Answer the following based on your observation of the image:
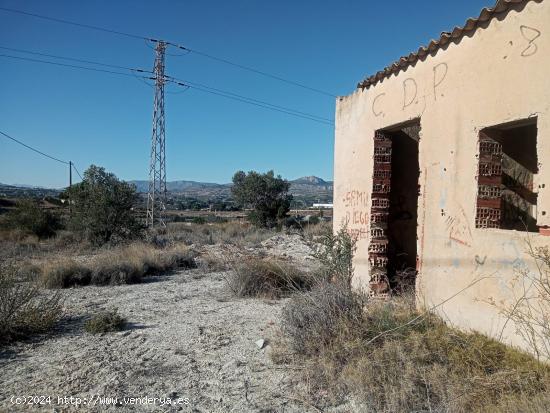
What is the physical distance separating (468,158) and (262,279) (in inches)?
184

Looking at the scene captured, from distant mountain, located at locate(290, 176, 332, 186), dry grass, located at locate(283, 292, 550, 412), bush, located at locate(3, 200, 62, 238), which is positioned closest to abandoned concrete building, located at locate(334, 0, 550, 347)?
dry grass, located at locate(283, 292, 550, 412)

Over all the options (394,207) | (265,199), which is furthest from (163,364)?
(265,199)

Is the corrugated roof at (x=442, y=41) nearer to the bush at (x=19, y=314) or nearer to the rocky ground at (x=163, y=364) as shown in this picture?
the rocky ground at (x=163, y=364)

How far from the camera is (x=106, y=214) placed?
14.8 metres

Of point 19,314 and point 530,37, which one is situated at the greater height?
point 530,37

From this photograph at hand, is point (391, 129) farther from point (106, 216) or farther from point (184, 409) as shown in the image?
point (106, 216)

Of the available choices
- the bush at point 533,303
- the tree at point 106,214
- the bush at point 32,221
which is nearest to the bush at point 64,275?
the tree at point 106,214

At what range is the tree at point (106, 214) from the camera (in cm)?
1479

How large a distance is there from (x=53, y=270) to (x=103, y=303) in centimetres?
232

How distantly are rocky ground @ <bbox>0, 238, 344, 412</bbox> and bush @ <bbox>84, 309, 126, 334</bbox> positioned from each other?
12 centimetres

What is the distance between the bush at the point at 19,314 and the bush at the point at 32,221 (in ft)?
48.3

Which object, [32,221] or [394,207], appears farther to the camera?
[32,221]

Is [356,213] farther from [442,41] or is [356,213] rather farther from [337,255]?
[442,41]

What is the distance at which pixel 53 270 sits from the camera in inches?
357
